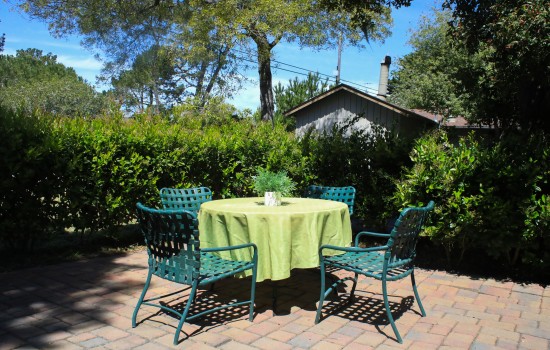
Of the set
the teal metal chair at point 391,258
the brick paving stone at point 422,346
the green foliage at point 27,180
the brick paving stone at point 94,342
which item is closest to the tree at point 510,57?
the teal metal chair at point 391,258

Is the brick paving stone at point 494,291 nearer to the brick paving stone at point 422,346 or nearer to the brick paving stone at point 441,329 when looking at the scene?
the brick paving stone at point 441,329

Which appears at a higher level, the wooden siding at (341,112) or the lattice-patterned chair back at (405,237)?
the wooden siding at (341,112)

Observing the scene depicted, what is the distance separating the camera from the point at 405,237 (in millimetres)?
3516

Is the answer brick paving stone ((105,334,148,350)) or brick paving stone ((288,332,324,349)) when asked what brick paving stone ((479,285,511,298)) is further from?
brick paving stone ((105,334,148,350))

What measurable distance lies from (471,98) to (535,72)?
7.75 feet

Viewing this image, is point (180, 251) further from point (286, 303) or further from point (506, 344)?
point (506, 344)

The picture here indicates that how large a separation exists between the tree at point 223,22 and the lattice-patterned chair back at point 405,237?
9.78 m

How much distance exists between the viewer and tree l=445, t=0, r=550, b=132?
5191mm

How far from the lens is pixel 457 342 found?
10.8ft

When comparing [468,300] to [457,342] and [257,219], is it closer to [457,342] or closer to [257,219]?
[457,342]

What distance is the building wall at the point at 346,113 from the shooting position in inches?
638

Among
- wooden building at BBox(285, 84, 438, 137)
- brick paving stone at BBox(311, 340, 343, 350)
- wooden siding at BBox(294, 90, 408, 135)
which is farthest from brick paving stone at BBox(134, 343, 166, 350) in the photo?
wooden siding at BBox(294, 90, 408, 135)

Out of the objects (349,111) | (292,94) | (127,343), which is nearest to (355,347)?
(127,343)

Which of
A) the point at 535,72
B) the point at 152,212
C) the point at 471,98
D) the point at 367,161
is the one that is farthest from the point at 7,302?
the point at 471,98
